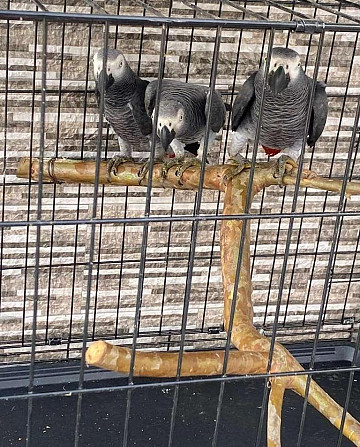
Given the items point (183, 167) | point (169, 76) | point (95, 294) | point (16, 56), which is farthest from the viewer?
point (95, 294)

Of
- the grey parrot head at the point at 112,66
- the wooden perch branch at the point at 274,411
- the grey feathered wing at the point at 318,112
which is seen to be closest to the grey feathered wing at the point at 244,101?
the grey feathered wing at the point at 318,112

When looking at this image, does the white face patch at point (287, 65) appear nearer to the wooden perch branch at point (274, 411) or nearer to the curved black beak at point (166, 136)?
the curved black beak at point (166, 136)

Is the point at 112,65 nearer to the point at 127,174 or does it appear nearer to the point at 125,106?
the point at 125,106

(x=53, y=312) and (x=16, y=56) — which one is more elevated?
(x=16, y=56)

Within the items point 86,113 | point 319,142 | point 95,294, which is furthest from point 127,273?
point 319,142

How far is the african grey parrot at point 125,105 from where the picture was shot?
162 cm

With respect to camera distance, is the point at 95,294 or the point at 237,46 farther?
the point at 95,294

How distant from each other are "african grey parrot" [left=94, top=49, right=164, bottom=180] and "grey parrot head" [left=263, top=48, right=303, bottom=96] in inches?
11.9

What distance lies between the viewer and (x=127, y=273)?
2.05m

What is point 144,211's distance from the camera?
1.92 m

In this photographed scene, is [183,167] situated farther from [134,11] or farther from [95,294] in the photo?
[95,294]

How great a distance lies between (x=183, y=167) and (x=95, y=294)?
2.07ft

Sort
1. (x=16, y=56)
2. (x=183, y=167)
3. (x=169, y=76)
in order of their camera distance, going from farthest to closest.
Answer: (x=169, y=76)
(x=16, y=56)
(x=183, y=167)

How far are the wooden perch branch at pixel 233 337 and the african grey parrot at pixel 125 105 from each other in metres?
0.11
